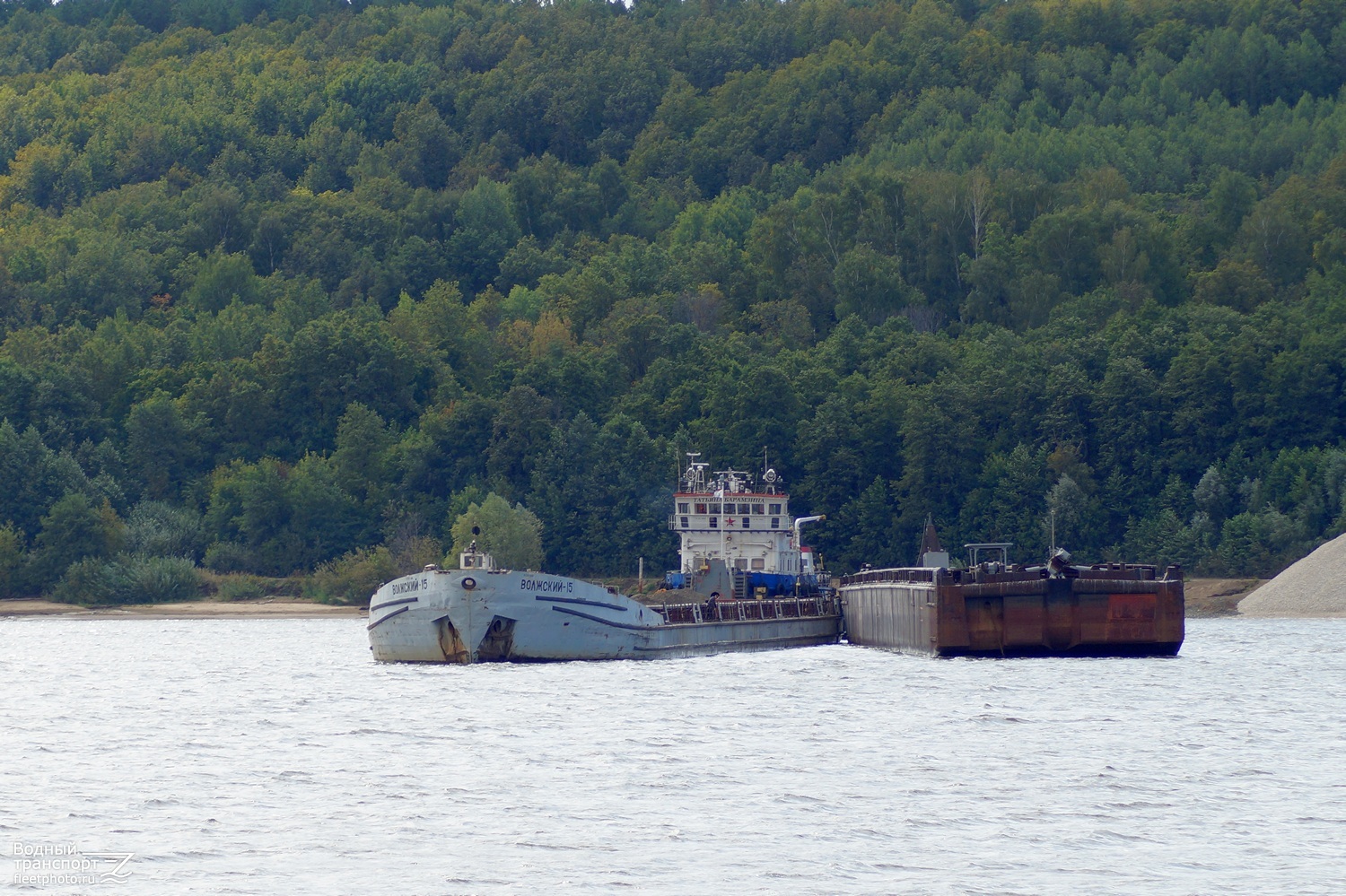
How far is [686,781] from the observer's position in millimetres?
40875

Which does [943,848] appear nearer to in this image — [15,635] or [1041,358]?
[15,635]

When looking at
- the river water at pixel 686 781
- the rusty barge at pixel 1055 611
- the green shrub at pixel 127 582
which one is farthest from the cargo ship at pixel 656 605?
the green shrub at pixel 127 582

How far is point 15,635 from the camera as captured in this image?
11056 cm

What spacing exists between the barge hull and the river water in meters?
2.06

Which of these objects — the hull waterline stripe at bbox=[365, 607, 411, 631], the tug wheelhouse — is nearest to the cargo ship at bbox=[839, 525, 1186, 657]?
the hull waterline stripe at bbox=[365, 607, 411, 631]

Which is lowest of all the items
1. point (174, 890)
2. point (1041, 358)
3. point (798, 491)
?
point (174, 890)

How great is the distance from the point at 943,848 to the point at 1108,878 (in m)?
3.19

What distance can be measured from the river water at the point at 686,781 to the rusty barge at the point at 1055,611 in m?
2.07

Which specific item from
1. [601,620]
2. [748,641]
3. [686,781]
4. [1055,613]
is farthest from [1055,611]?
[686,781]

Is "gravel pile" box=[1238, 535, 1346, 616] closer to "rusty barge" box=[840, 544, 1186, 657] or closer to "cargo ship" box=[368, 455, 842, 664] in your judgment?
"cargo ship" box=[368, 455, 842, 664]

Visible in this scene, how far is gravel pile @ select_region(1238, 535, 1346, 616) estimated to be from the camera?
102 m

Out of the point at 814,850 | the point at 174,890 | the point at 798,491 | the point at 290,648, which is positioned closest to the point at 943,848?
the point at 814,850

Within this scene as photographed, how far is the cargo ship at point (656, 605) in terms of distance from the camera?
66.8 m

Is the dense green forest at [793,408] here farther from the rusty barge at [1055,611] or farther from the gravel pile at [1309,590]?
the rusty barge at [1055,611]
